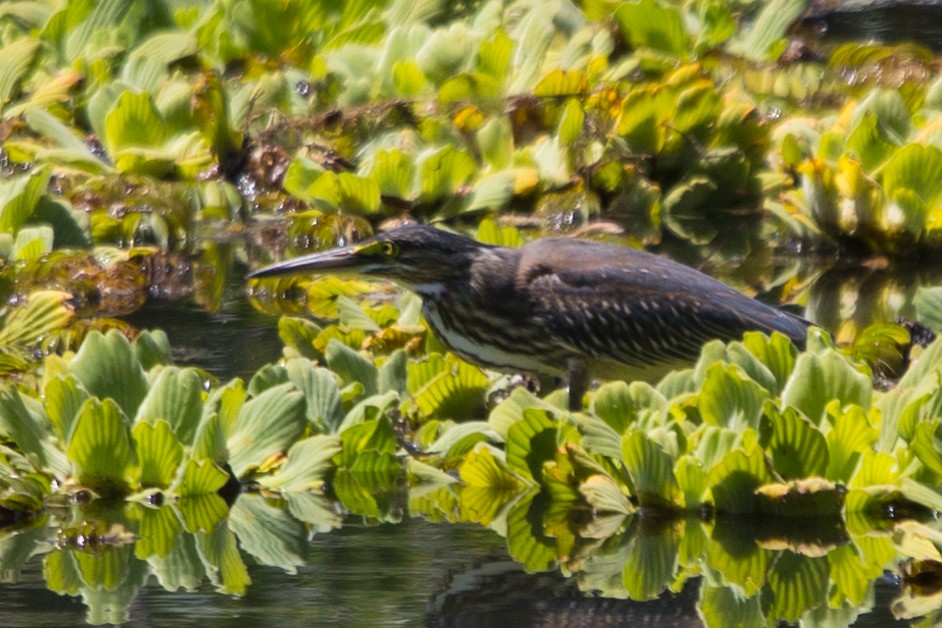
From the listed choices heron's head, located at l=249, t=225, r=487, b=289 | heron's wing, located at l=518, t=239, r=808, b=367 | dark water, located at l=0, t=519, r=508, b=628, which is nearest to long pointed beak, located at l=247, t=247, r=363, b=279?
heron's head, located at l=249, t=225, r=487, b=289

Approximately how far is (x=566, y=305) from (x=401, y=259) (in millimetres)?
565

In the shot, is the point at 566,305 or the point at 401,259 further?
the point at 401,259

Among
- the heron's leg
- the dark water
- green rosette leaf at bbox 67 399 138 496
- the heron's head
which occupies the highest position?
the heron's head

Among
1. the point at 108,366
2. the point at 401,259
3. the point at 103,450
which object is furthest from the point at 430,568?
the point at 401,259

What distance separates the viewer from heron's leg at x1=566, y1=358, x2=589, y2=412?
6.19 m

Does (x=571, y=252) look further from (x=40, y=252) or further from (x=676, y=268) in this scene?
(x=40, y=252)

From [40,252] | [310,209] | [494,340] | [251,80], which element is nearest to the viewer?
[494,340]

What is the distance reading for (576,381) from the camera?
6199 millimetres

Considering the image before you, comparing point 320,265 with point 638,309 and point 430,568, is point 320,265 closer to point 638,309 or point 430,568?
point 638,309

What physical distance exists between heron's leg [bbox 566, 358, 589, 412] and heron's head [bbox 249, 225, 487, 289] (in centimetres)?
46

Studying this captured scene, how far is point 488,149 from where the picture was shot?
9.45 metres

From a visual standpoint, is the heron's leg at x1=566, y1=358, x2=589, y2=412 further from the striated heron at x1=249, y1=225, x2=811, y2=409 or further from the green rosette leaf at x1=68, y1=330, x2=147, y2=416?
the green rosette leaf at x1=68, y1=330, x2=147, y2=416

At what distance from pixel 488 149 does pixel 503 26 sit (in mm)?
2429

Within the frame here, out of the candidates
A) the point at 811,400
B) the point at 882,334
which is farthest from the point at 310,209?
the point at 811,400
